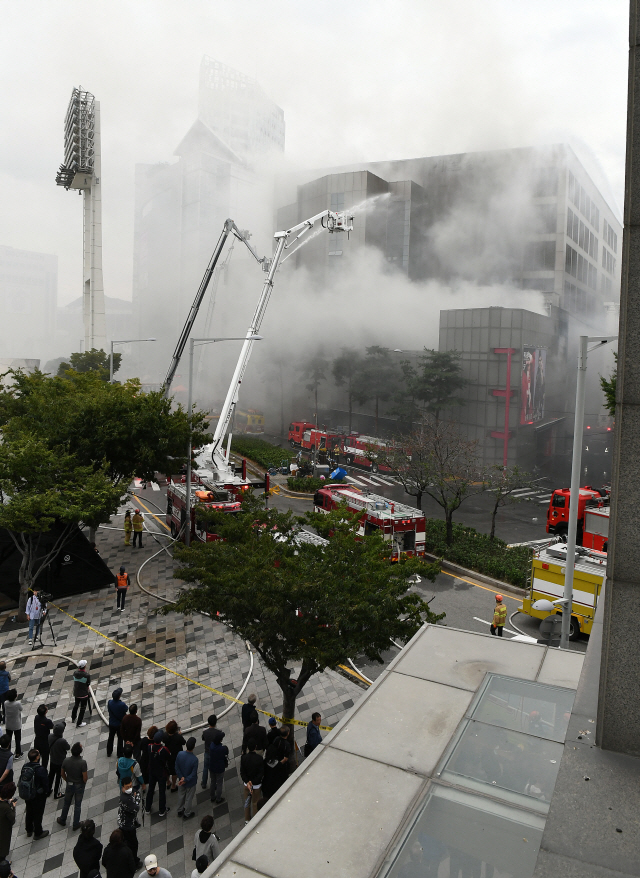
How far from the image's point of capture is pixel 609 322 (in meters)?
70.8

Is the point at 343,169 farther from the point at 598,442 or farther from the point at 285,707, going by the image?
the point at 285,707

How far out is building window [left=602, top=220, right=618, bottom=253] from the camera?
6925 cm

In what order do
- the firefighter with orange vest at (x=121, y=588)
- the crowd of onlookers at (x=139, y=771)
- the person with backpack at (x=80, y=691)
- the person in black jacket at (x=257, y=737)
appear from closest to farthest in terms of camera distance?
the crowd of onlookers at (x=139, y=771), the person in black jacket at (x=257, y=737), the person with backpack at (x=80, y=691), the firefighter with orange vest at (x=121, y=588)

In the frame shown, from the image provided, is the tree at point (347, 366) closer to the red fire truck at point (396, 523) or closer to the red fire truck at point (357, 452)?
the red fire truck at point (357, 452)

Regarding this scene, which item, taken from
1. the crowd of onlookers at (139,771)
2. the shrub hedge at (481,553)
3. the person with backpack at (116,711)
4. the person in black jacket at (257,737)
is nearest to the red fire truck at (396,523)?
the shrub hedge at (481,553)

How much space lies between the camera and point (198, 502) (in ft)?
61.6

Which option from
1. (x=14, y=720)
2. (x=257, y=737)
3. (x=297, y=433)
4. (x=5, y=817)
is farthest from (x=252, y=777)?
(x=297, y=433)

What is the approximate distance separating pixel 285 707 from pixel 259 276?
60.2 metres

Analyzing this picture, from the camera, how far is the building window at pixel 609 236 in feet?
227

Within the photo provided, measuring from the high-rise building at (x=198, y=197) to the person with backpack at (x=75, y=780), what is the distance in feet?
200

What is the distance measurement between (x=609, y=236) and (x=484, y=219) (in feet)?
71.8

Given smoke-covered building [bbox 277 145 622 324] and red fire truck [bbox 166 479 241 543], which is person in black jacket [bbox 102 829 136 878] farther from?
smoke-covered building [bbox 277 145 622 324]

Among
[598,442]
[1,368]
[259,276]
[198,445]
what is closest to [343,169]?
[259,276]

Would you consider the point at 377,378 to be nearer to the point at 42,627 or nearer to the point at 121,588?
the point at 121,588
